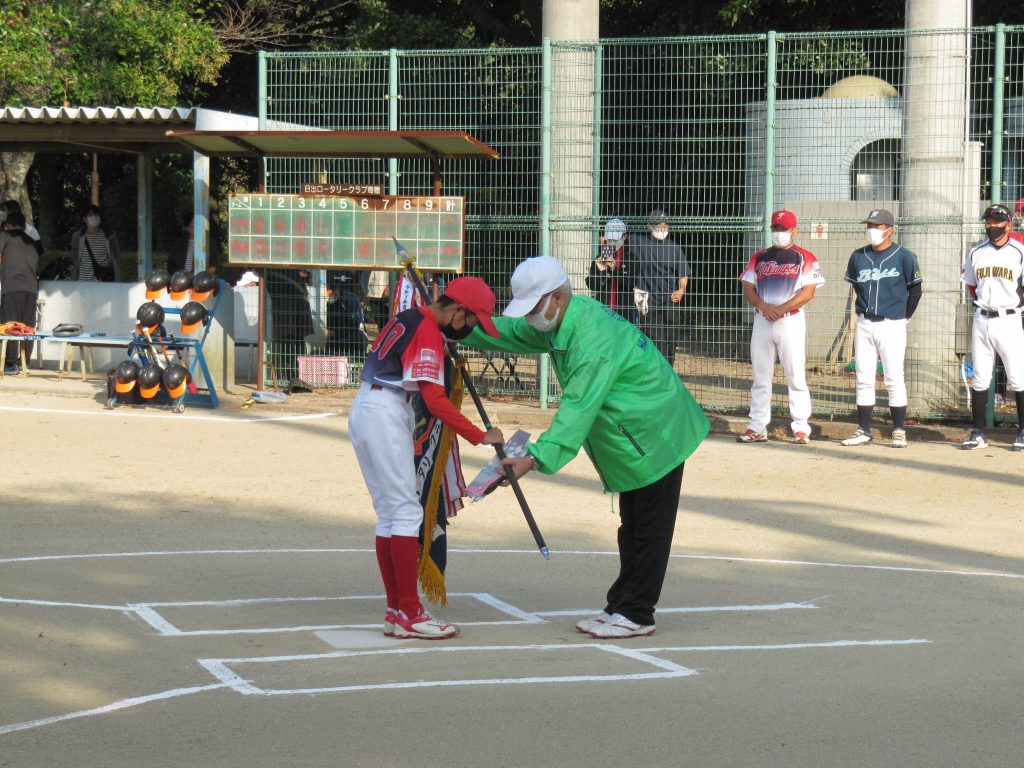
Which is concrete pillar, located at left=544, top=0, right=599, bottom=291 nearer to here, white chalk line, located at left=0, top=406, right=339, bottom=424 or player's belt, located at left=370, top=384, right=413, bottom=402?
white chalk line, located at left=0, top=406, right=339, bottom=424

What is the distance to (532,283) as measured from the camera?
6.55 metres

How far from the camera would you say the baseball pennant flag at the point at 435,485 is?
281 inches

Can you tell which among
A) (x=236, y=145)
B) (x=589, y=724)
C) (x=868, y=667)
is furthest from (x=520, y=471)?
(x=236, y=145)

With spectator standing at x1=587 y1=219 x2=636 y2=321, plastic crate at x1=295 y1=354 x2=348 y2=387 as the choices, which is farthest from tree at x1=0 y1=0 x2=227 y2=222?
spectator standing at x1=587 y1=219 x2=636 y2=321

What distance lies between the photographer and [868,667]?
20.7 ft

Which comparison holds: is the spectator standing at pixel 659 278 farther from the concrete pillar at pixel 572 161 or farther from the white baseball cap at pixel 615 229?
the concrete pillar at pixel 572 161

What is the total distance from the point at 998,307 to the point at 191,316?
26.2ft

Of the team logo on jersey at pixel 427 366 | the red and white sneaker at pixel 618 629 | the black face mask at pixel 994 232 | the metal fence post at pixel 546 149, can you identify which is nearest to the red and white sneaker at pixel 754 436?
the black face mask at pixel 994 232

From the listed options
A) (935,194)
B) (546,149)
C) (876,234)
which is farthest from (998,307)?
(546,149)

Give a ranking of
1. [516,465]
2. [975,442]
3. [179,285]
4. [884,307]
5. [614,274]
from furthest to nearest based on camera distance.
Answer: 1. [179,285]
2. [614,274]
3. [975,442]
4. [884,307]
5. [516,465]

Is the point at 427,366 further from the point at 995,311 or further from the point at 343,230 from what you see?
the point at 343,230

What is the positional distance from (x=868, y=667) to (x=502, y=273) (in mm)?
10163

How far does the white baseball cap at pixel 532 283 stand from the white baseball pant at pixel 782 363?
726cm

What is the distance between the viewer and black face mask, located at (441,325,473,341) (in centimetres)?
678
